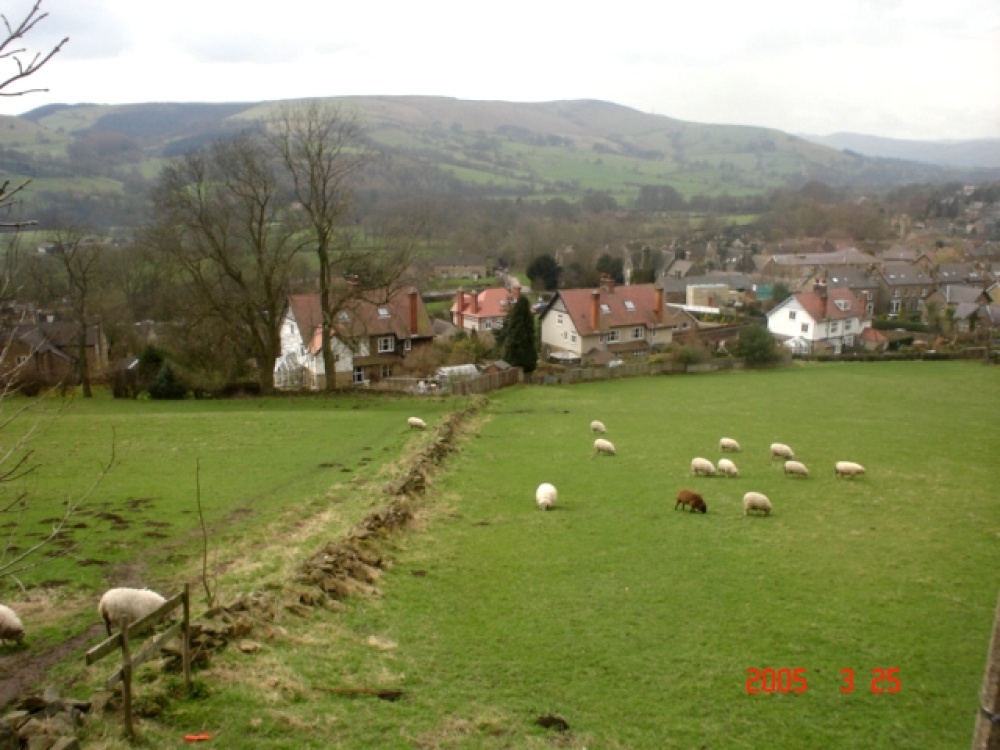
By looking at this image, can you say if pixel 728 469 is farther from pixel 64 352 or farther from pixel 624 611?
pixel 64 352

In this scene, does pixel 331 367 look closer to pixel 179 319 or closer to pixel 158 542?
pixel 179 319

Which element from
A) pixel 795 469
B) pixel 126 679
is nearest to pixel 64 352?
pixel 795 469

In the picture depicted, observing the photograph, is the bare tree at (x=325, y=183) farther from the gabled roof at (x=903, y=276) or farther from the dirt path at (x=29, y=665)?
the gabled roof at (x=903, y=276)

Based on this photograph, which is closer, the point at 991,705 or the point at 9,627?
the point at 991,705

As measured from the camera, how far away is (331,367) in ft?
149

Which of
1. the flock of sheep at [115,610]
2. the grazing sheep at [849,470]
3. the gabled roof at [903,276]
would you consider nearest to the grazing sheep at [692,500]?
the grazing sheep at [849,470]

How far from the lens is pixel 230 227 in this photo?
43812 millimetres

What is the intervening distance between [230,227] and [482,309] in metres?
40.2

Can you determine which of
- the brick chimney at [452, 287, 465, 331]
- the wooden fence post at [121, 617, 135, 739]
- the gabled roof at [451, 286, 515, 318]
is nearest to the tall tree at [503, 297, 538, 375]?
the gabled roof at [451, 286, 515, 318]

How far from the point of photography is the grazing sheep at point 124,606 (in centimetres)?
1240

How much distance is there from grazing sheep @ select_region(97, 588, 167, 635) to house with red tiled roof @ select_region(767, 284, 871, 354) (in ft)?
226

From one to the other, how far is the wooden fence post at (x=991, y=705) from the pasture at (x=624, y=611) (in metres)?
5.24

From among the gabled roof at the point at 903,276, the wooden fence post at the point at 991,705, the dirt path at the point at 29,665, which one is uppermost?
the gabled roof at the point at 903,276

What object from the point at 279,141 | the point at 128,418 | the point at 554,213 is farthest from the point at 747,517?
the point at 554,213
